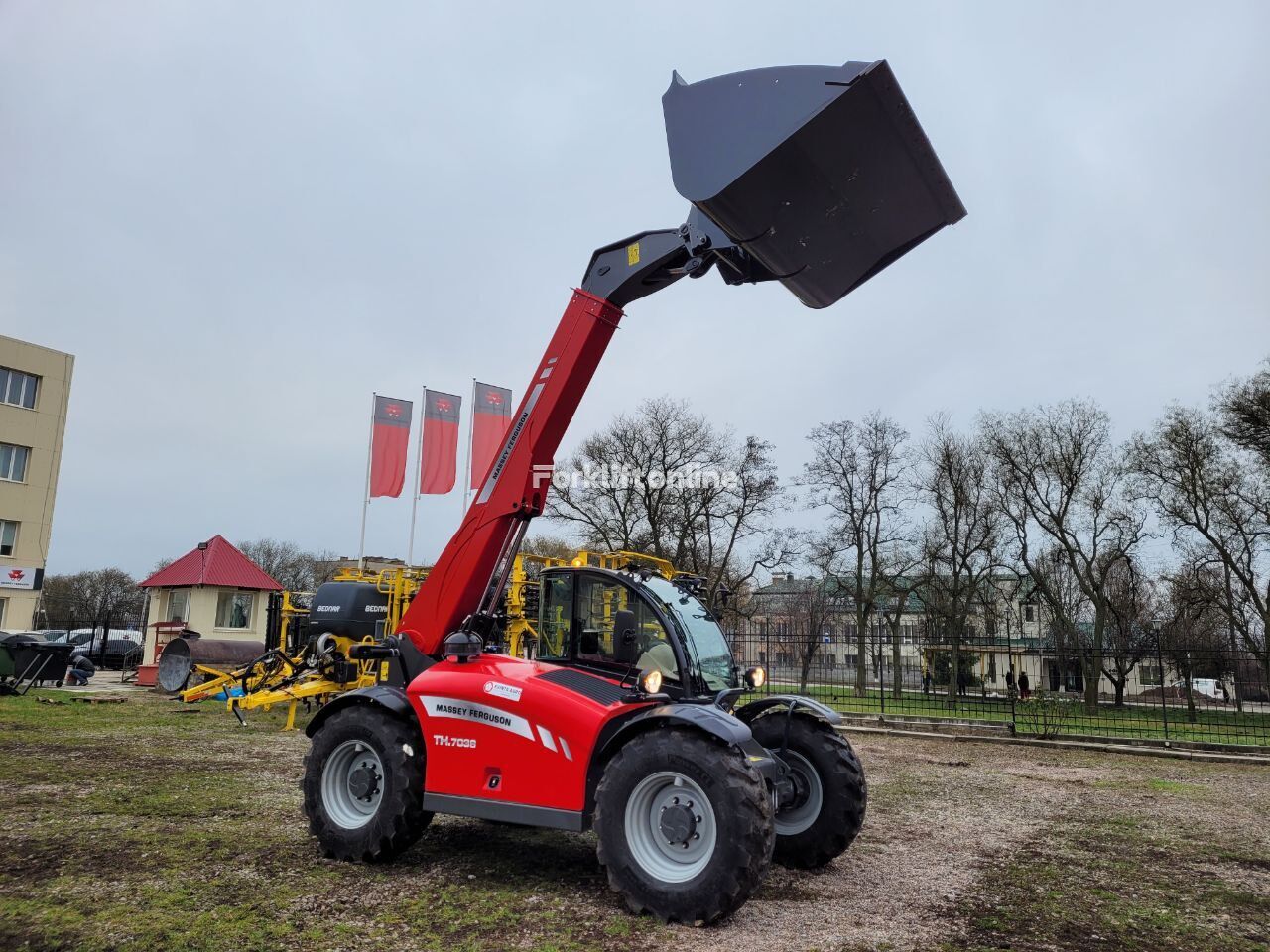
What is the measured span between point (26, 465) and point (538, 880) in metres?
34.6

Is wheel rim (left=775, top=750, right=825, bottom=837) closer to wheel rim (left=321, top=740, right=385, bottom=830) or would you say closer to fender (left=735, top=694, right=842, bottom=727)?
fender (left=735, top=694, right=842, bottom=727)

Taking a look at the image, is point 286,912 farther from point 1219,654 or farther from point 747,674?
point 1219,654

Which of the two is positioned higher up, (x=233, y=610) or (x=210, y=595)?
(x=210, y=595)

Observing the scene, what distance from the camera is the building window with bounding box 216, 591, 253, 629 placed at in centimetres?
2795

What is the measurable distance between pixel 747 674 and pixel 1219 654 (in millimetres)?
15023

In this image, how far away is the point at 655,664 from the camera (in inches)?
234

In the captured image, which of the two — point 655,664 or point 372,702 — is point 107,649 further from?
point 655,664

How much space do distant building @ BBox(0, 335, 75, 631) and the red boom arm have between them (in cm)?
3202

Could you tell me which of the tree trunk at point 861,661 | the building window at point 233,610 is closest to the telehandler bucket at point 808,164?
the tree trunk at point 861,661

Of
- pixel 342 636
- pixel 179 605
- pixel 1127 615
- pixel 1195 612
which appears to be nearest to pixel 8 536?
pixel 179 605

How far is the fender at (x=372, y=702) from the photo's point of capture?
6.05m

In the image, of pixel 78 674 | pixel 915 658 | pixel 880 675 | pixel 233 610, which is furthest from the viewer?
pixel 233 610

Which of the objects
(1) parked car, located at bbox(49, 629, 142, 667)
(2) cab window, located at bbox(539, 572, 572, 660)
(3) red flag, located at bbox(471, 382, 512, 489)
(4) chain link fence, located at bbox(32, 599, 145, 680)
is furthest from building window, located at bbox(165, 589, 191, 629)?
(2) cab window, located at bbox(539, 572, 572, 660)

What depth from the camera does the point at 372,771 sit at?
6105mm
